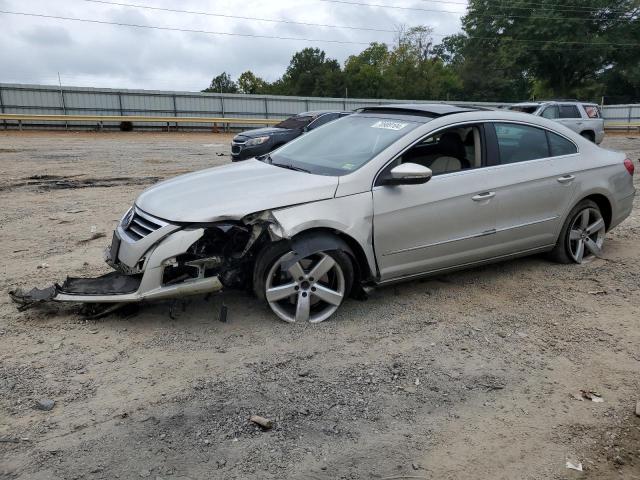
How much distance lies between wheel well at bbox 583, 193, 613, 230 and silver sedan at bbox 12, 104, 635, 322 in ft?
0.11

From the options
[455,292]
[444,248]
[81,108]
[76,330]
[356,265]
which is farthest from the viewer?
[81,108]

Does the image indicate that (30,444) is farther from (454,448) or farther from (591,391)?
(591,391)

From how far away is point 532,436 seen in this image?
292 cm

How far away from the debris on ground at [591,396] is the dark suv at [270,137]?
1030cm

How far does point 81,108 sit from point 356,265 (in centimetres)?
3115

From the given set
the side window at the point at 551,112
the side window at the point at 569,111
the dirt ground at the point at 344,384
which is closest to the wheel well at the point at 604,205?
the dirt ground at the point at 344,384

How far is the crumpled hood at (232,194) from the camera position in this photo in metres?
3.93

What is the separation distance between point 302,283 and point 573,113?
54.7 feet

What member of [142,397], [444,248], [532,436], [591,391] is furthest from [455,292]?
[142,397]

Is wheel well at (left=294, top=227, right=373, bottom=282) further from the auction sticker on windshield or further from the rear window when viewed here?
the rear window

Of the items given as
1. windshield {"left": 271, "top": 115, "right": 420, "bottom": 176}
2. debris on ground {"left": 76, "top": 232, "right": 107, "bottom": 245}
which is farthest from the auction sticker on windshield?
debris on ground {"left": 76, "top": 232, "right": 107, "bottom": 245}

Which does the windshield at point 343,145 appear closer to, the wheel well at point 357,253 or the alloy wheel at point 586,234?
the wheel well at point 357,253

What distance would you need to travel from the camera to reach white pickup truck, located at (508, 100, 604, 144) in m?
17.2

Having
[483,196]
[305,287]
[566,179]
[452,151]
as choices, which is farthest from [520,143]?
[305,287]
